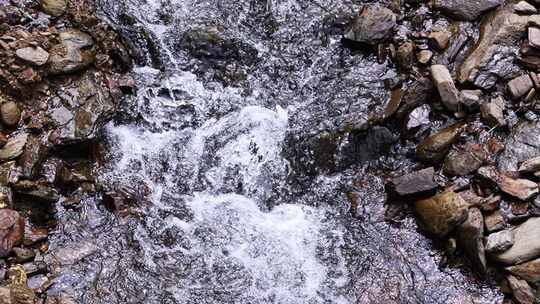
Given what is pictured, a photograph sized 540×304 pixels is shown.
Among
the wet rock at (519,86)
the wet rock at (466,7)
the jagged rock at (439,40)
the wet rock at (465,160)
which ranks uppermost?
the wet rock at (466,7)

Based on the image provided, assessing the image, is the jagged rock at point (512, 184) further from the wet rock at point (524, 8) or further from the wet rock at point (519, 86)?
the wet rock at point (524, 8)

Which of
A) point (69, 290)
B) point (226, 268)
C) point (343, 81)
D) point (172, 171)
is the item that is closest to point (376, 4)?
point (343, 81)

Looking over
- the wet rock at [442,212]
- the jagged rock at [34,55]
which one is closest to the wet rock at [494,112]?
the wet rock at [442,212]

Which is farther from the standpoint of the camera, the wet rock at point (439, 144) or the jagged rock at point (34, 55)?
the wet rock at point (439, 144)

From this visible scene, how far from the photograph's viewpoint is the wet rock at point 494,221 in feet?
16.9

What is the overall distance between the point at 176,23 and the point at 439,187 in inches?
161

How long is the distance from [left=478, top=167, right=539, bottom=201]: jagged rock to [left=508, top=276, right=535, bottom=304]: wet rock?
34.4 inches

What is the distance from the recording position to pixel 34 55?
557 cm

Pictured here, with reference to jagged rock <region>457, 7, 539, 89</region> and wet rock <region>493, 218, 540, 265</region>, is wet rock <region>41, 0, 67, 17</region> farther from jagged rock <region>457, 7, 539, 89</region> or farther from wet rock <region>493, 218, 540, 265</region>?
wet rock <region>493, 218, 540, 265</region>

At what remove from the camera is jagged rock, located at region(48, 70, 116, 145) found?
18.1ft

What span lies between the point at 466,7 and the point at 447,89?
55.8 inches

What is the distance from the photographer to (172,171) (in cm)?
595

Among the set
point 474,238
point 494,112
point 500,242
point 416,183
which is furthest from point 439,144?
point 500,242

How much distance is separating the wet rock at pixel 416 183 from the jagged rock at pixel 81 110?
3.46m
